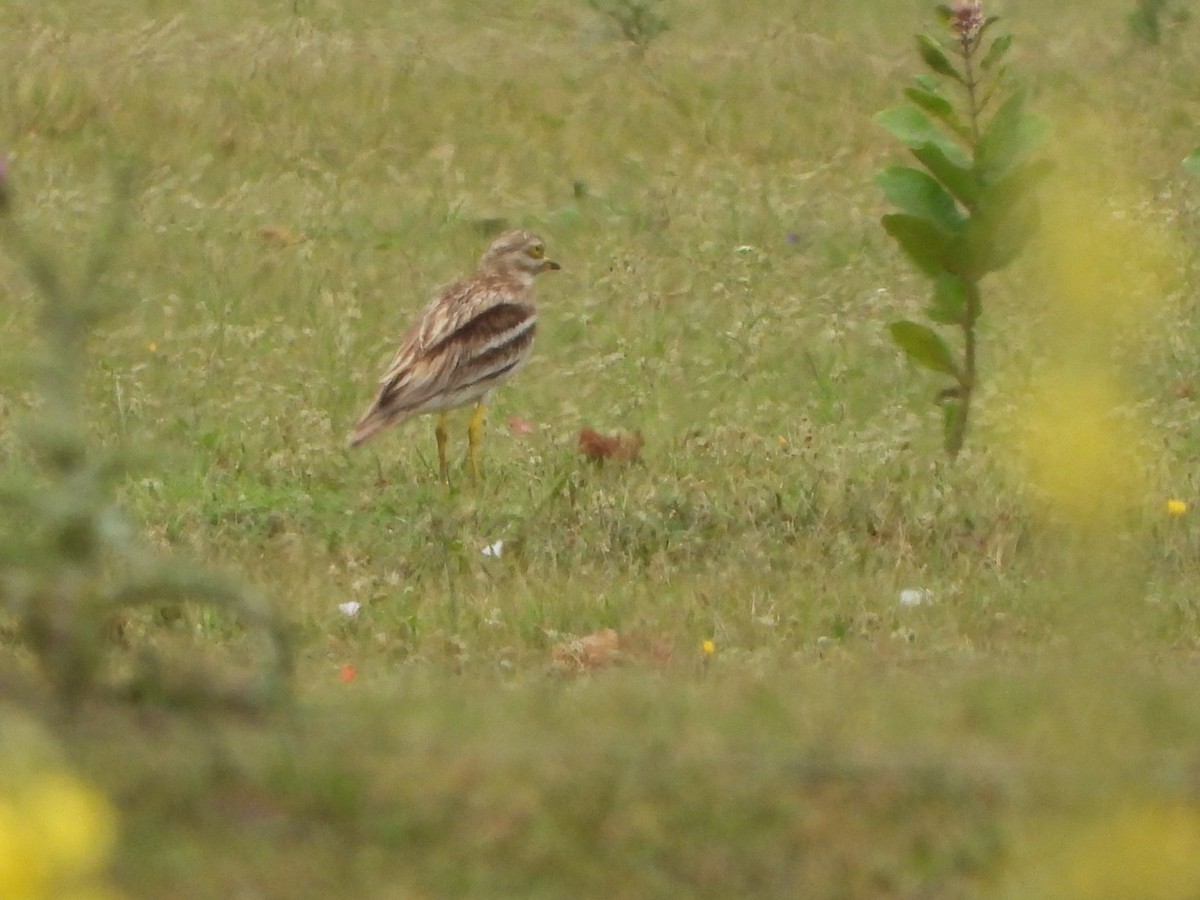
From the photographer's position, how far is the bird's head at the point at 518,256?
10.2 m

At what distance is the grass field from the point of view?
12.4ft

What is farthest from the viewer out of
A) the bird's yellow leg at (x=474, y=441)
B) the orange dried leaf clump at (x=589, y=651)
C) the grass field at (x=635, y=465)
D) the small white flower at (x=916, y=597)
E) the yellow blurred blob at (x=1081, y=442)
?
the bird's yellow leg at (x=474, y=441)

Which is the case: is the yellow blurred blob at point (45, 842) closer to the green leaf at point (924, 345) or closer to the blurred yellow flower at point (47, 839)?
the blurred yellow flower at point (47, 839)

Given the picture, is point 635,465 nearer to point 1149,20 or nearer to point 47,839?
point 47,839

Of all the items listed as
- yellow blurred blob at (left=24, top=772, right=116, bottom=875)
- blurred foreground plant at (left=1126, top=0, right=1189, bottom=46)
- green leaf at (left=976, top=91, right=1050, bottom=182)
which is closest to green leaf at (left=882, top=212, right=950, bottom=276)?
green leaf at (left=976, top=91, right=1050, bottom=182)

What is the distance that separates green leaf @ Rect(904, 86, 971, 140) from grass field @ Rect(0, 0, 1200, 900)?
2.03 feet

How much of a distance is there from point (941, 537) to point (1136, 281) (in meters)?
4.26

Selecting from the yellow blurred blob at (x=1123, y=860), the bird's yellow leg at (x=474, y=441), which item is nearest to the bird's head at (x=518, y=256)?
the bird's yellow leg at (x=474, y=441)

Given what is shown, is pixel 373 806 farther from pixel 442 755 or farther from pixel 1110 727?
pixel 1110 727

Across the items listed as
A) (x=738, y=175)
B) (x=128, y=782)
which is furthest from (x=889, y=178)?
(x=738, y=175)

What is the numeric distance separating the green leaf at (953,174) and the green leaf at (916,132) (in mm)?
16

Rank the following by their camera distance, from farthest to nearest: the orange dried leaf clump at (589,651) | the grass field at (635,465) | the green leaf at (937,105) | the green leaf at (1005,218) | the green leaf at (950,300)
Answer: the green leaf at (950,300) < the green leaf at (1005,218) < the green leaf at (937,105) < the orange dried leaf clump at (589,651) < the grass field at (635,465)

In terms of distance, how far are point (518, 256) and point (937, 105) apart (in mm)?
2736

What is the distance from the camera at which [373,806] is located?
380cm
